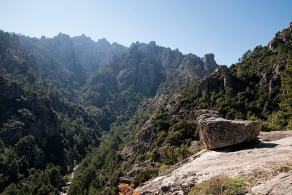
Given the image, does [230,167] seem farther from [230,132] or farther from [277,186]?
[230,132]

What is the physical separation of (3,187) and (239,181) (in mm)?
161426

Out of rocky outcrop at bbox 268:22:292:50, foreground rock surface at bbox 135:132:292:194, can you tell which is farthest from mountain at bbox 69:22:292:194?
foreground rock surface at bbox 135:132:292:194

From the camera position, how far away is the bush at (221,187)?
21.0 meters

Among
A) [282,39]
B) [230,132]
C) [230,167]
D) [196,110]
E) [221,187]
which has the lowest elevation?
[221,187]

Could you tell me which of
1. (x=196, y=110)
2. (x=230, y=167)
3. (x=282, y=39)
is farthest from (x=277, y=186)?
(x=282, y=39)

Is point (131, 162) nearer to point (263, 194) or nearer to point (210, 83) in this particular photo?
point (210, 83)

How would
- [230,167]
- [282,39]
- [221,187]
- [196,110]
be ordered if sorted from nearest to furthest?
[221,187] → [230,167] → [196,110] → [282,39]

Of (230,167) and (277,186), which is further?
(230,167)

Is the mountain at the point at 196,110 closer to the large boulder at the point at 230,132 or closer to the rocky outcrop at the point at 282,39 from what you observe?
→ the rocky outcrop at the point at 282,39

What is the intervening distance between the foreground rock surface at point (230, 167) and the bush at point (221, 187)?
0.66 m

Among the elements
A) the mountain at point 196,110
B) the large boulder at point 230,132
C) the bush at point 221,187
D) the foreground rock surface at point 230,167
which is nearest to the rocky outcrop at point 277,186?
the foreground rock surface at point 230,167

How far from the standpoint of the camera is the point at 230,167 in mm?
24344

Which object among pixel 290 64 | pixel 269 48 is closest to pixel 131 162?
pixel 269 48

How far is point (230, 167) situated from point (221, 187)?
10.2 ft
